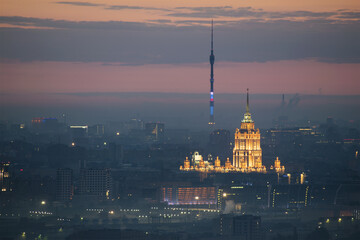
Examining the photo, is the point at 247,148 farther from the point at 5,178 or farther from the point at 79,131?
the point at 79,131

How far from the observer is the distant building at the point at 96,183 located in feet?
222

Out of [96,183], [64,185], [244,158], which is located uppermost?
[244,158]

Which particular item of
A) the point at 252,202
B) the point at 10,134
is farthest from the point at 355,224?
the point at 10,134

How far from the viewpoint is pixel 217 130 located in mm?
90375

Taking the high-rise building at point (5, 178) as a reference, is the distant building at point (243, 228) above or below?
below

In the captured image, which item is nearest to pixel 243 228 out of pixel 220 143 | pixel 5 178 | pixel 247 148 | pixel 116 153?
pixel 5 178

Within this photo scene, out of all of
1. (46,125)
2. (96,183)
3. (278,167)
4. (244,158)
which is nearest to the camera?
(96,183)

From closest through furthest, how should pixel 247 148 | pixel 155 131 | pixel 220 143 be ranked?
pixel 247 148 < pixel 220 143 < pixel 155 131

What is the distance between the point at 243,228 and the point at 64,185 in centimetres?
1782

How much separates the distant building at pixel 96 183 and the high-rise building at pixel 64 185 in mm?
624

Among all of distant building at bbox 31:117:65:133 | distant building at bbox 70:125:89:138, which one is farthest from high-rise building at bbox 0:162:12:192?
distant building at bbox 70:125:89:138

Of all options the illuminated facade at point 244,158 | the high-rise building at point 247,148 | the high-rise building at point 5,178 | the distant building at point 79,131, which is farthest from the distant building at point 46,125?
the high-rise building at point 5,178

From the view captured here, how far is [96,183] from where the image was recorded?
6906cm

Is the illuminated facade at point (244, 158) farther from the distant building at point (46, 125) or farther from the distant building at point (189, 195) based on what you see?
the distant building at point (46, 125)
